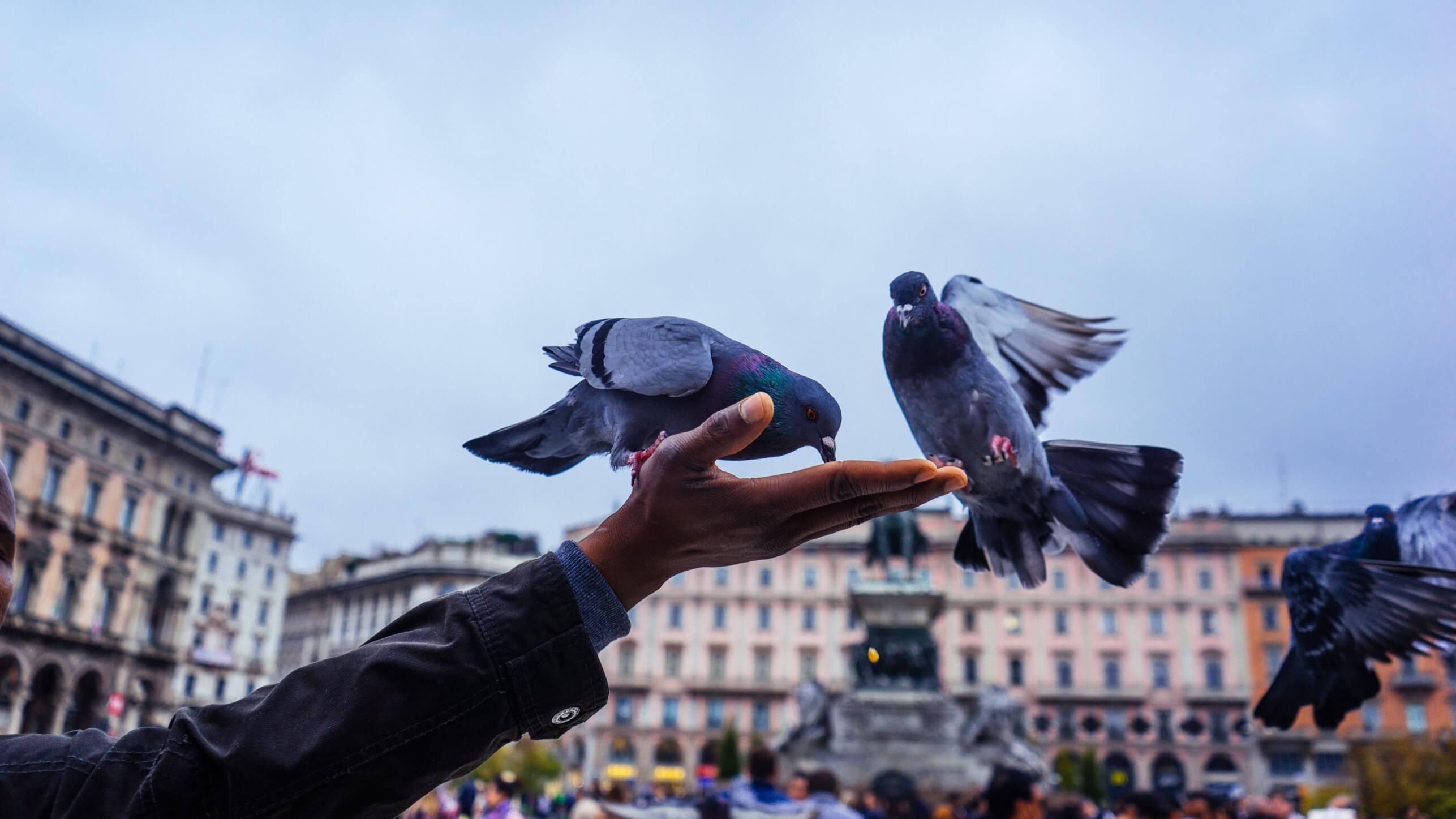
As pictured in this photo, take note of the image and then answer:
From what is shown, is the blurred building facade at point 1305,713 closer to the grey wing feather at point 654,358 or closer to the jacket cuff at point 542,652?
the grey wing feather at point 654,358

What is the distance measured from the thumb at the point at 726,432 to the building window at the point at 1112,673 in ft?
212

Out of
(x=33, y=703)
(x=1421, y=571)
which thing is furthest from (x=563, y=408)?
(x=33, y=703)

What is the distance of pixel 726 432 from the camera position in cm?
154

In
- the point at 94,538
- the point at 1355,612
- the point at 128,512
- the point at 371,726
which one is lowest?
the point at 371,726

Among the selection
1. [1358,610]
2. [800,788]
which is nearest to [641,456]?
[1358,610]

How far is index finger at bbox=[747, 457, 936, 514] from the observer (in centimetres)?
155

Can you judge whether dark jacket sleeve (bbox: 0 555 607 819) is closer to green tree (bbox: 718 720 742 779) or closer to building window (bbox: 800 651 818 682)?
green tree (bbox: 718 720 742 779)

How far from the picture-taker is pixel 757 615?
63.6 metres

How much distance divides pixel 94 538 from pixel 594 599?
50688mm

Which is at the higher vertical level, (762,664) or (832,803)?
(762,664)

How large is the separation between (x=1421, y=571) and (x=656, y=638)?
61774 millimetres

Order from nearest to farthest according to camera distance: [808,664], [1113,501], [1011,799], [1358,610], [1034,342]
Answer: [1113,501] → [1034,342] → [1358,610] → [1011,799] → [808,664]

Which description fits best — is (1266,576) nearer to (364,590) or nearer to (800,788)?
(364,590)

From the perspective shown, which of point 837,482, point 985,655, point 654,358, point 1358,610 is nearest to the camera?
point 837,482
